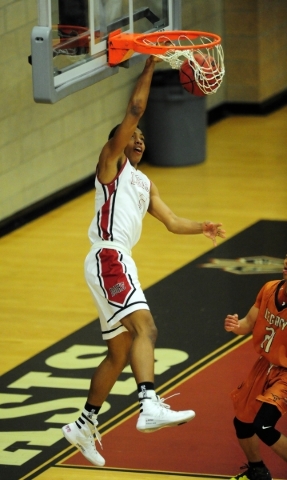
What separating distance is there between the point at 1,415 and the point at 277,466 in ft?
6.41

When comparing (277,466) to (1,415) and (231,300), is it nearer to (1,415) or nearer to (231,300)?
(1,415)

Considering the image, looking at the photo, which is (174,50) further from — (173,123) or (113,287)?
(173,123)

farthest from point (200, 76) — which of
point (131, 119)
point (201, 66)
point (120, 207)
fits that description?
point (120, 207)

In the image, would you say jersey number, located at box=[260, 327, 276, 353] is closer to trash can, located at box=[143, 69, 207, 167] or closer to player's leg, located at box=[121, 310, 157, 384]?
player's leg, located at box=[121, 310, 157, 384]

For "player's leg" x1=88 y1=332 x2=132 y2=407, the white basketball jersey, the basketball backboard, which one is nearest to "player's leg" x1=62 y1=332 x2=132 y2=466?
"player's leg" x1=88 y1=332 x2=132 y2=407

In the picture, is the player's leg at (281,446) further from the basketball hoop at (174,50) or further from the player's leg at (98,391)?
the basketball hoop at (174,50)

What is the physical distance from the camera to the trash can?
13750 millimetres

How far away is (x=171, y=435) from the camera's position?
7.36m

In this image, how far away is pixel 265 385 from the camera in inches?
243

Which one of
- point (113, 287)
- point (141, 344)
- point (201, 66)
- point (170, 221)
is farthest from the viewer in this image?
point (201, 66)

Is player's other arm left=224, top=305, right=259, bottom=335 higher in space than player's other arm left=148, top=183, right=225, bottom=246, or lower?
lower

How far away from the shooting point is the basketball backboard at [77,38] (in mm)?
6508

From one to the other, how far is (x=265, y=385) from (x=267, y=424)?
0.26 m

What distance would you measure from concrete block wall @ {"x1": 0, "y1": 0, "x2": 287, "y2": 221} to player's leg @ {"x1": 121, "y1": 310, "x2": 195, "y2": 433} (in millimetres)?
5314
